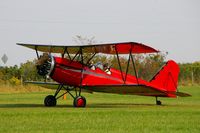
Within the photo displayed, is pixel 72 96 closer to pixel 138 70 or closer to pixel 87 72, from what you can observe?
pixel 87 72

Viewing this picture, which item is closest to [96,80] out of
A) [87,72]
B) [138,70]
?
[87,72]

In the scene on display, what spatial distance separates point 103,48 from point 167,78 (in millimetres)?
3984

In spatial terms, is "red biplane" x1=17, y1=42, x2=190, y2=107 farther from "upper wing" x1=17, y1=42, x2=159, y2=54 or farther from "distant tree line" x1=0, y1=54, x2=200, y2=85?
"distant tree line" x1=0, y1=54, x2=200, y2=85

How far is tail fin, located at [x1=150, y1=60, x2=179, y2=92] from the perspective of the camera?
23.7 metres

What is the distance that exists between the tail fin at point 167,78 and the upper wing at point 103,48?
256cm

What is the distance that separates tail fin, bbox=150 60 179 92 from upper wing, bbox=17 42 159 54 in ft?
8.39

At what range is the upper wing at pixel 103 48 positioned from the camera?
65.1 feet

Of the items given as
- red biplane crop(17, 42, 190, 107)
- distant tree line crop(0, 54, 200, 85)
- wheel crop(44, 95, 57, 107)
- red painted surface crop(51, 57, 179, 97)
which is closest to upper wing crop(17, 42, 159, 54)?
red biplane crop(17, 42, 190, 107)

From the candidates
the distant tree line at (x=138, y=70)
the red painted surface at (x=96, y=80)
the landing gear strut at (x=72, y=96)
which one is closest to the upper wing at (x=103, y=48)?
the red painted surface at (x=96, y=80)

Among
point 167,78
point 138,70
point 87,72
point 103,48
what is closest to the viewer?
point 87,72

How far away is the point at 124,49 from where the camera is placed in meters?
21.1

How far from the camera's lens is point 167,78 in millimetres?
23750

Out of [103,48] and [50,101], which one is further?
[103,48]

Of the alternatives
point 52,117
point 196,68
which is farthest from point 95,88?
point 196,68
